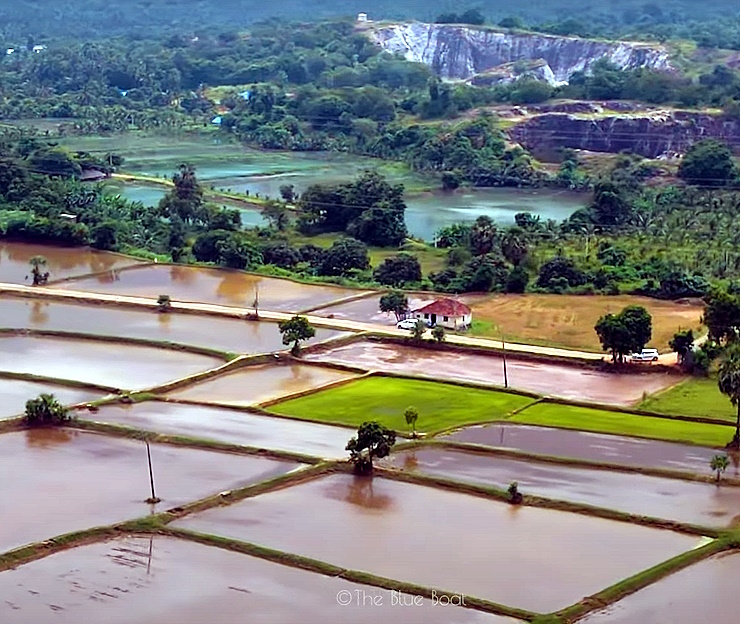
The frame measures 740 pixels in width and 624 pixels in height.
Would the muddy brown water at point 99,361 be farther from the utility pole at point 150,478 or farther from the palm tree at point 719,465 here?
the palm tree at point 719,465

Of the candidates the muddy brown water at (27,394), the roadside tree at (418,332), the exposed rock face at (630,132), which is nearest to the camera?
the muddy brown water at (27,394)

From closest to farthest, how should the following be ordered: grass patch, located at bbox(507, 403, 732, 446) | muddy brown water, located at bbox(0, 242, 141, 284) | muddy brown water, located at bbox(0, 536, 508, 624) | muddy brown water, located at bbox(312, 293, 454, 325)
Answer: muddy brown water, located at bbox(0, 536, 508, 624), grass patch, located at bbox(507, 403, 732, 446), muddy brown water, located at bbox(312, 293, 454, 325), muddy brown water, located at bbox(0, 242, 141, 284)

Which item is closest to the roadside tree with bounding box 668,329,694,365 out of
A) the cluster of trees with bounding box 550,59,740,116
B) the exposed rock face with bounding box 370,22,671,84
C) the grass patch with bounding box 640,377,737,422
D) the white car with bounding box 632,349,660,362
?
the white car with bounding box 632,349,660,362

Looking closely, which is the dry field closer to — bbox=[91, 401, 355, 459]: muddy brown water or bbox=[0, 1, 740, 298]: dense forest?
bbox=[0, 1, 740, 298]: dense forest

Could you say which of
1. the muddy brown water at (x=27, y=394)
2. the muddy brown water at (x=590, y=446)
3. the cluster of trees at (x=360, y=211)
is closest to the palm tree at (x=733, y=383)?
the muddy brown water at (x=590, y=446)

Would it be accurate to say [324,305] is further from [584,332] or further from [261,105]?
[261,105]

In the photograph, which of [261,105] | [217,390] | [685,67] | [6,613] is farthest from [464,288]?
[685,67]

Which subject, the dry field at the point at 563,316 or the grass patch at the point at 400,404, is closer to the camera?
the grass patch at the point at 400,404

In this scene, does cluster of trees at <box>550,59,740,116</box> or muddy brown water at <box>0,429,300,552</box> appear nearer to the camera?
muddy brown water at <box>0,429,300,552</box>

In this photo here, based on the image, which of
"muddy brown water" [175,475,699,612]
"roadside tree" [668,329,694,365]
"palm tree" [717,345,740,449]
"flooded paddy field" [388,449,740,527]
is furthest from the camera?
"roadside tree" [668,329,694,365]
